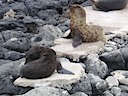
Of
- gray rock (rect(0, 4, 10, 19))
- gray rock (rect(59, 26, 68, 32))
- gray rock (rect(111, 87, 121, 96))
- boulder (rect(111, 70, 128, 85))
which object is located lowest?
gray rock (rect(0, 4, 10, 19))

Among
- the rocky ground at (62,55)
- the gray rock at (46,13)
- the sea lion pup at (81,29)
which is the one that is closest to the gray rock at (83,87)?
the rocky ground at (62,55)

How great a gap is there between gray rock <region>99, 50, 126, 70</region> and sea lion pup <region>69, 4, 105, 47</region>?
0.75 meters

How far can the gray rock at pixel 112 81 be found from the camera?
6.78 m

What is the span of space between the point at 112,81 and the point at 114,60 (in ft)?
2.69

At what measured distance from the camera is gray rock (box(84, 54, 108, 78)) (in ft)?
23.5

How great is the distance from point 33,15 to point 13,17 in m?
1.17

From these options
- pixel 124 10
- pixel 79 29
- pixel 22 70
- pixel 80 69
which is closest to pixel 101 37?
pixel 79 29

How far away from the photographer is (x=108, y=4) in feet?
39.0

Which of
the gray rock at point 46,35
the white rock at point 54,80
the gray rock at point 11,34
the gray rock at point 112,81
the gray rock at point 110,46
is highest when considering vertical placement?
the white rock at point 54,80

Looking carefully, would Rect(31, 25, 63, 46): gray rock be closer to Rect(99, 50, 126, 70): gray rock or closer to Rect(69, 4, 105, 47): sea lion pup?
Rect(69, 4, 105, 47): sea lion pup

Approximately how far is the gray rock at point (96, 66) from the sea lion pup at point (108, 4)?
4636mm

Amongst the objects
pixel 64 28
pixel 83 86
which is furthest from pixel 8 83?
pixel 64 28

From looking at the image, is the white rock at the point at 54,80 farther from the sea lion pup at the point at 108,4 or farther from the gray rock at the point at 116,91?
the sea lion pup at the point at 108,4

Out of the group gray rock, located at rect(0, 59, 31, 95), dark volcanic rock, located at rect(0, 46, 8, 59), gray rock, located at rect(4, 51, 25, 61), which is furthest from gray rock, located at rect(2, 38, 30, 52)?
gray rock, located at rect(0, 59, 31, 95)
